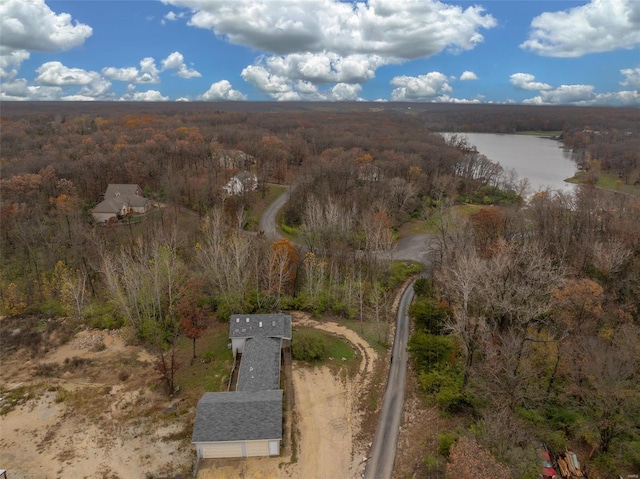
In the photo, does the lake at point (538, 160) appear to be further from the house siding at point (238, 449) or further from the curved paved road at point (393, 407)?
the house siding at point (238, 449)

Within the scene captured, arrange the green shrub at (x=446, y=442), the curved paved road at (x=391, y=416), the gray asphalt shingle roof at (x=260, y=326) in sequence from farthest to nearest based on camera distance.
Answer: the gray asphalt shingle roof at (x=260, y=326) → the curved paved road at (x=391, y=416) → the green shrub at (x=446, y=442)

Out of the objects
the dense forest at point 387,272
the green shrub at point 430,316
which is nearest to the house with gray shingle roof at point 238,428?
the dense forest at point 387,272

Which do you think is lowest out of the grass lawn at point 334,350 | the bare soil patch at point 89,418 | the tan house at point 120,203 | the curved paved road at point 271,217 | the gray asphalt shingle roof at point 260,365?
the bare soil patch at point 89,418

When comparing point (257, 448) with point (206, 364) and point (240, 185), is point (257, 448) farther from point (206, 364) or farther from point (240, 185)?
point (240, 185)

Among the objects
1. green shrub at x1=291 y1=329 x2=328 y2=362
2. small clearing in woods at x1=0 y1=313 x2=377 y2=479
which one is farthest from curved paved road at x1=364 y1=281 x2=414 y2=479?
green shrub at x1=291 y1=329 x2=328 y2=362

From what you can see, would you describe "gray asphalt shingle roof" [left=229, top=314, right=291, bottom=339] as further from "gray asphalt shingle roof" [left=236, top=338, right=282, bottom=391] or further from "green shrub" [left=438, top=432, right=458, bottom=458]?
"green shrub" [left=438, top=432, right=458, bottom=458]

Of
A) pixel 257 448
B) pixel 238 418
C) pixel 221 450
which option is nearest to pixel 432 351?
pixel 257 448

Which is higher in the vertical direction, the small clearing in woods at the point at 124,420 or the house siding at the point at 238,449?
the house siding at the point at 238,449
